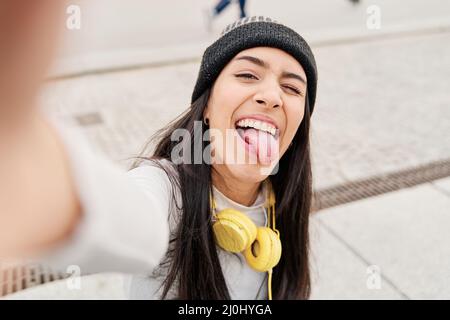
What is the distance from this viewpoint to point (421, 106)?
192 inches

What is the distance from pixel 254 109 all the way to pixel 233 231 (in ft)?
1.54

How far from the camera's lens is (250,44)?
5.19ft

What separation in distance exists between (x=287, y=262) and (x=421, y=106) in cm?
367

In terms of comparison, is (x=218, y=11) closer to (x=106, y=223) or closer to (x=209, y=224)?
(x=209, y=224)

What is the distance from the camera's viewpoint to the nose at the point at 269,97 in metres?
1.53

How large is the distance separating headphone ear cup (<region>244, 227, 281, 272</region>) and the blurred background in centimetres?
97

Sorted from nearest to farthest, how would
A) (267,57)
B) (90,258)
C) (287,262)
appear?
(90,258) → (267,57) → (287,262)

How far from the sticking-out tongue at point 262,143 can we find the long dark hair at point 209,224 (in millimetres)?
208

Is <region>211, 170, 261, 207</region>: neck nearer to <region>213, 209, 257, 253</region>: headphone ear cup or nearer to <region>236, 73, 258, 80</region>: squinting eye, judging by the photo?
<region>213, 209, 257, 253</region>: headphone ear cup

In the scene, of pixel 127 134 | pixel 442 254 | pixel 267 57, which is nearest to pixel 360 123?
pixel 442 254

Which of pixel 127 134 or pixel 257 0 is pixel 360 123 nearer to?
pixel 127 134

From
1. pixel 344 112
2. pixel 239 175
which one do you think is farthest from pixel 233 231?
pixel 344 112

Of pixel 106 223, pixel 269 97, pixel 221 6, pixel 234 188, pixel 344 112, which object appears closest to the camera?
pixel 106 223

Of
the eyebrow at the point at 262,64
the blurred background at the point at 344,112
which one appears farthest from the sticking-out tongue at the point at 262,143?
the blurred background at the point at 344,112
